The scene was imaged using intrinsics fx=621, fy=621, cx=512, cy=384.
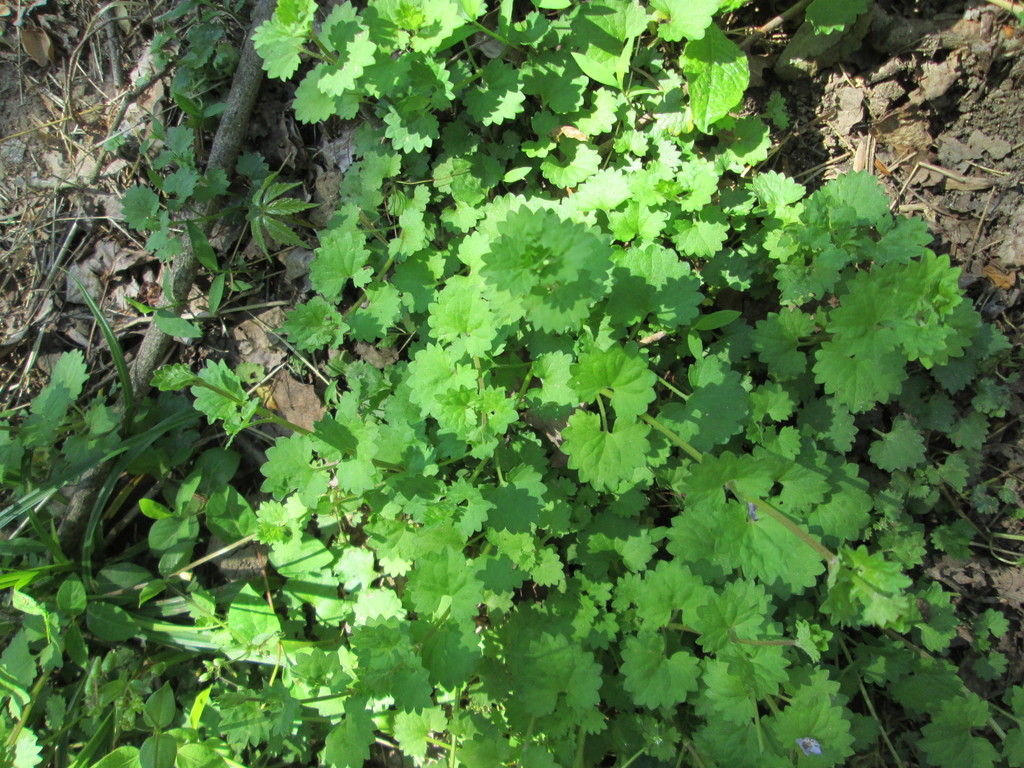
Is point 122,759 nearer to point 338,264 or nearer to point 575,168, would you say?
point 338,264

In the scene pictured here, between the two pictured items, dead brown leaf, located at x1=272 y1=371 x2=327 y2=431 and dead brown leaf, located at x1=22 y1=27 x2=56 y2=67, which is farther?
dead brown leaf, located at x1=22 y1=27 x2=56 y2=67

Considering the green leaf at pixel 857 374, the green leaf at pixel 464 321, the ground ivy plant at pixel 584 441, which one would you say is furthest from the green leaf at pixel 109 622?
the green leaf at pixel 857 374

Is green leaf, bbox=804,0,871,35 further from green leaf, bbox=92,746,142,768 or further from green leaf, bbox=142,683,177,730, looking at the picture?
green leaf, bbox=92,746,142,768

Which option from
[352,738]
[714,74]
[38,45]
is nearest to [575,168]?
[714,74]

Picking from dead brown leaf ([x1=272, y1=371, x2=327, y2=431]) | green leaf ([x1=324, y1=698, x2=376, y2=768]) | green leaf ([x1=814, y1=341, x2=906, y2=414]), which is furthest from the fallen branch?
green leaf ([x1=814, y1=341, x2=906, y2=414])

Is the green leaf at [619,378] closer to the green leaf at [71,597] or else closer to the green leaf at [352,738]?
the green leaf at [352,738]
